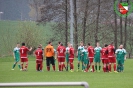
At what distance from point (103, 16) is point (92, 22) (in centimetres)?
244

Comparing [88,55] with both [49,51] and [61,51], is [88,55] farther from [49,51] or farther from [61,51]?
[49,51]

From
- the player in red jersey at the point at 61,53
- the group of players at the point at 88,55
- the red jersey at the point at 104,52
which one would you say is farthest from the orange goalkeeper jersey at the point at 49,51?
the red jersey at the point at 104,52

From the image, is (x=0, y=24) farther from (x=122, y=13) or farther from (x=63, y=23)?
(x=122, y=13)

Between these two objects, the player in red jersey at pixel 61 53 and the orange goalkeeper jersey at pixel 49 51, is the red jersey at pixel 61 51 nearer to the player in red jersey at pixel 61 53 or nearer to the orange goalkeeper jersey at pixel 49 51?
the player in red jersey at pixel 61 53

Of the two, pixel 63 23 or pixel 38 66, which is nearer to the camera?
pixel 38 66

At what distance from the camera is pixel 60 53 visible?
33312mm

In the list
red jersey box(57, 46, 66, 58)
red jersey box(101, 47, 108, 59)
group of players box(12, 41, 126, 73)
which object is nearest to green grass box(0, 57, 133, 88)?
group of players box(12, 41, 126, 73)

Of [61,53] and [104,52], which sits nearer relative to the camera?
[104,52]

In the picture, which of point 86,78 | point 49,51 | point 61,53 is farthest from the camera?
point 49,51

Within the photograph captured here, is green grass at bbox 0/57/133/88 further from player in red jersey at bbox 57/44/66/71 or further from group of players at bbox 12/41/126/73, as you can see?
player in red jersey at bbox 57/44/66/71

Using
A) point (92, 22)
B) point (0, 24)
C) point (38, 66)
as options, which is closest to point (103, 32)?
point (92, 22)

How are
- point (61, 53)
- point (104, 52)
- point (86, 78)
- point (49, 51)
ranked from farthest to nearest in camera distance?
point (49, 51), point (61, 53), point (104, 52), point (86, 78)

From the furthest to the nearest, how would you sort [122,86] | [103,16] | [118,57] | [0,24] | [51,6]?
[0,24] → [103,16] → [51,6] → [118,57] → [122,86]

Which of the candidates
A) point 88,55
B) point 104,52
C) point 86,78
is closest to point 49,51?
point 88,55
